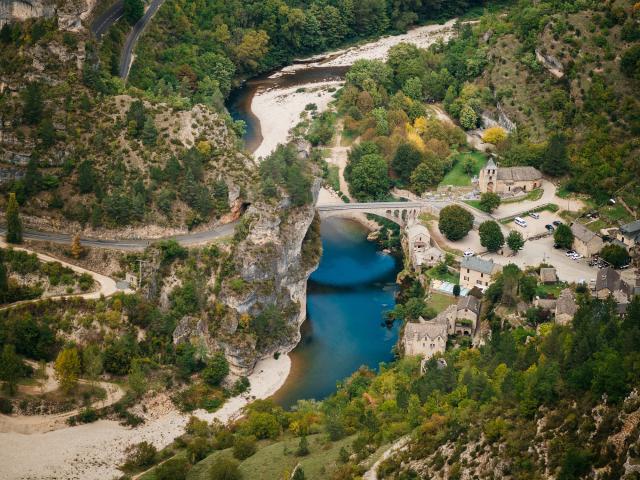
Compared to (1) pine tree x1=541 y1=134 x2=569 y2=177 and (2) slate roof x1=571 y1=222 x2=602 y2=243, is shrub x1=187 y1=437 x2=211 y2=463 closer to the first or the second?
(2) slate roof x1=571 y1=222 x2=602 y2=243

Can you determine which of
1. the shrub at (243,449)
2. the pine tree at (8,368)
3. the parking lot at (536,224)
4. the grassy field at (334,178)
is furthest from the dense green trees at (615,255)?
the pine tree at (8,368)

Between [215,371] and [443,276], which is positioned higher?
[443,276]

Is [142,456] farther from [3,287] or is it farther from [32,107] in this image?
[32,107]

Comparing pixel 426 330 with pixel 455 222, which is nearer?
pixel 426 330

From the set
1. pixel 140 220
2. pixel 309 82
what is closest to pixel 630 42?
pixel 309 82

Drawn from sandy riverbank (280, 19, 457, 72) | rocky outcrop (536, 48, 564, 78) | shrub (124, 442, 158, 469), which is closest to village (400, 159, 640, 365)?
rocky outcrop (536, 48, 564, 78)

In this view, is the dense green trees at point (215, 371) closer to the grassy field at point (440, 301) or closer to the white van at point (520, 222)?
the grassy field at point (440, 301)

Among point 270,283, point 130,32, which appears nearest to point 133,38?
point 130,32
